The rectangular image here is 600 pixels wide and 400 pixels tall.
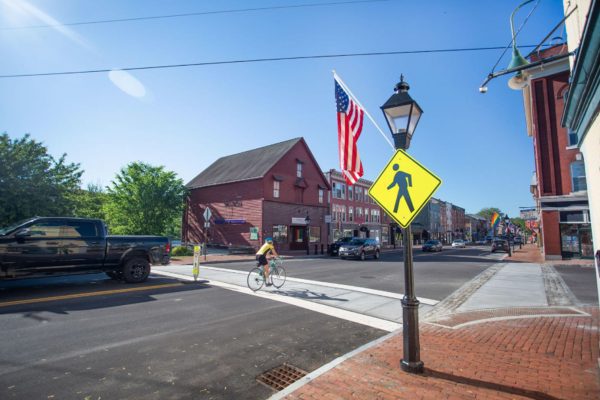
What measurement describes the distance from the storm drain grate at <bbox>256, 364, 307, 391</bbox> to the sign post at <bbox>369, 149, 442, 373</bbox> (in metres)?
1.41

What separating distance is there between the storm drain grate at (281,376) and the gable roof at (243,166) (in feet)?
85.8

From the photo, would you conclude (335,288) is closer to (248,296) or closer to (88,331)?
(248,296)

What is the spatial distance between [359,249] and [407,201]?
19.4 m

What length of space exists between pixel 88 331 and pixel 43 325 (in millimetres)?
1094

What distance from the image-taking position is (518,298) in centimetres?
876

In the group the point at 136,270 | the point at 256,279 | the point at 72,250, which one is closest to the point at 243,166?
the point at 136,270

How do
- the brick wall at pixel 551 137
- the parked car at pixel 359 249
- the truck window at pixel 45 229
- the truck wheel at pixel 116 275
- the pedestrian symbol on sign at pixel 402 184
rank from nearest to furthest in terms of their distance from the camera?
the pedestrian symbol on sign at pixel 402 184, the truck window at pixel 45 229, the truck wheel at pixel 116 275, the brick wall at pixel 551 137, the parked car at pixel 359 249

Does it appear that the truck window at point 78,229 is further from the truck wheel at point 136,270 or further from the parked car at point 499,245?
the parked car at point 499,245

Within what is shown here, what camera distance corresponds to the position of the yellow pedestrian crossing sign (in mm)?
3941

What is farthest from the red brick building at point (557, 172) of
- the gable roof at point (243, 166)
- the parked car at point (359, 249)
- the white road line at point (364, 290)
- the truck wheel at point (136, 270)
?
the truck wheel at point (136, 270)

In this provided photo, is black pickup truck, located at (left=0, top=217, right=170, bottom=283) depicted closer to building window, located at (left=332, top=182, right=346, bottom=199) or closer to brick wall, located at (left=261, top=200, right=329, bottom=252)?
brick wall, located at (left=261, top=200, right=329, bottom=252)

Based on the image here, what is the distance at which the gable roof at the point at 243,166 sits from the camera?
31.7 m

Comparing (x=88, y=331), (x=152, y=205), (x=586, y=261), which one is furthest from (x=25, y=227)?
(x=586, y=261)

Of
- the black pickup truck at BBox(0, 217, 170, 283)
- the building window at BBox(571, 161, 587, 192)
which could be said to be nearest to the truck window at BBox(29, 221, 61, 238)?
the black pickup truck at BBox(0, 217, 170, 283)
